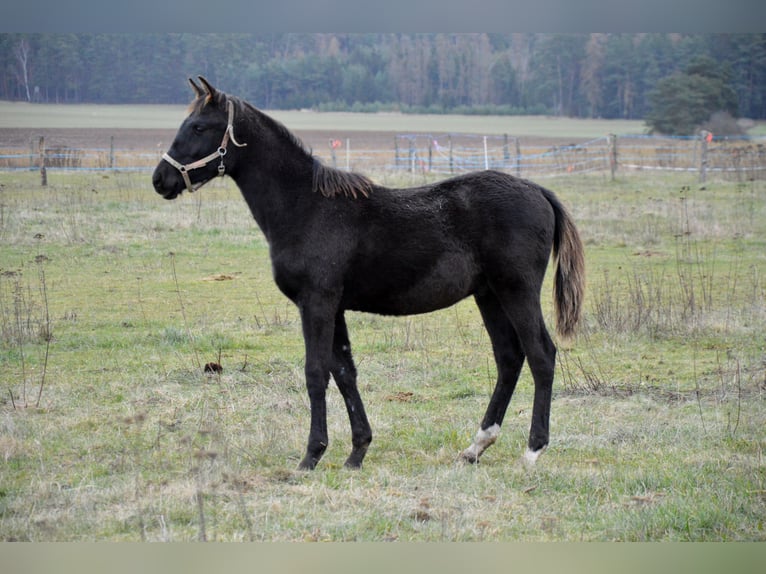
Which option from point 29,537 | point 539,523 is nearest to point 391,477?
point 539,523

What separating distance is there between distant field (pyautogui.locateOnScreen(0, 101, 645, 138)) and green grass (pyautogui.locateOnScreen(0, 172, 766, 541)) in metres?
8.84

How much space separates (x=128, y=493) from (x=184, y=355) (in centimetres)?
373

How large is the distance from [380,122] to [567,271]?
197 ft

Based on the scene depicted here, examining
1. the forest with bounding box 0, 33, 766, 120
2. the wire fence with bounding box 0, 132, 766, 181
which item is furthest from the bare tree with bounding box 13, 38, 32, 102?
the forest with bounding box 0, 33, 766, 120

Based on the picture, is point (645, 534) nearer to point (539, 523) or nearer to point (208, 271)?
point (539, 523)

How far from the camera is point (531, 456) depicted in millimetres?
5188

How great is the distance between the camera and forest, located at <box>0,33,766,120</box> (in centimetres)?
2714

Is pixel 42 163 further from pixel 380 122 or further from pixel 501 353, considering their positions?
pixel 380 122

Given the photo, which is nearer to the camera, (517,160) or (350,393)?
(350,393)

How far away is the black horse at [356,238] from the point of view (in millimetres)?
5098

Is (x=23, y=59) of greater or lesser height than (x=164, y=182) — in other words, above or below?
above

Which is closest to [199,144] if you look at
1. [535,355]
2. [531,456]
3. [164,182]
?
[164,182]

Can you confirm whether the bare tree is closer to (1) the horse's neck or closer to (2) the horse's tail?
(1) the horse's neck

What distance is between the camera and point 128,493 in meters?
4.52
